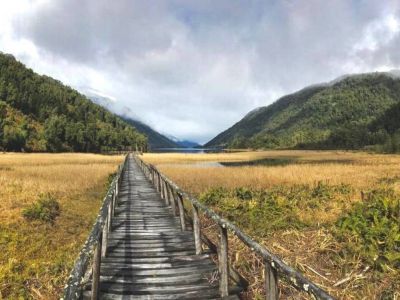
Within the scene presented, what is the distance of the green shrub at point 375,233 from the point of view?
26.8 ft

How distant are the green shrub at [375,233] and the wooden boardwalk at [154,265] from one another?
341 centimetres

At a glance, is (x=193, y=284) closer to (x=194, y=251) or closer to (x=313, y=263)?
(x=194, y=251)

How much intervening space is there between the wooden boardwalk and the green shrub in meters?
3.41

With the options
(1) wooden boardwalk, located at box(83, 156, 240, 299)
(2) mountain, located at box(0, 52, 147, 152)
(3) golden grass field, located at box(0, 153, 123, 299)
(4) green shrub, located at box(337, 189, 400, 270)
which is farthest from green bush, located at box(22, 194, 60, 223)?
(2) mountain, located at box(0, 52, 147, 152)

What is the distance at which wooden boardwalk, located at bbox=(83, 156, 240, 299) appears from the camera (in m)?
6.66

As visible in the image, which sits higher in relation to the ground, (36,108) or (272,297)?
(36,108)

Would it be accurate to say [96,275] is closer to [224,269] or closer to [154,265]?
[224,269]

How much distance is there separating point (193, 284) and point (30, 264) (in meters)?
6.05

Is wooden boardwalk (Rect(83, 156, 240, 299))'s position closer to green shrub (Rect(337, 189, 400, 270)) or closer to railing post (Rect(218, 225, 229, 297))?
railing post (Rect(218, 225, 229, 297))

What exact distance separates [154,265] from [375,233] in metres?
5.10

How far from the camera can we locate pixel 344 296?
7195 millimetres

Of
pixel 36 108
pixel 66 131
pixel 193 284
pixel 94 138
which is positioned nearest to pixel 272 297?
pixel 193 284

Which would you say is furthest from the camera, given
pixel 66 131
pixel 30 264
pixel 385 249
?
pixel 66 131

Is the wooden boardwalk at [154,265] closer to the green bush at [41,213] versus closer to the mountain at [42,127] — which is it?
the green bush at [41,213]
